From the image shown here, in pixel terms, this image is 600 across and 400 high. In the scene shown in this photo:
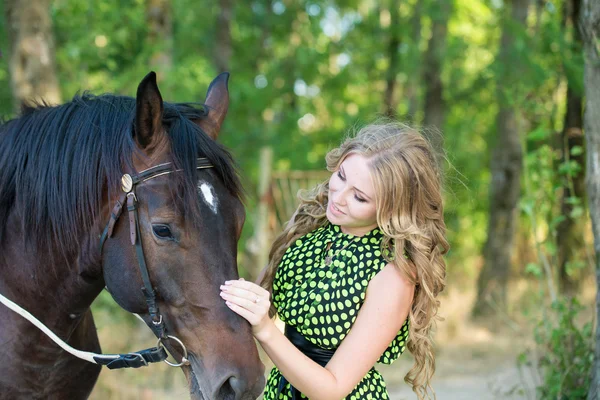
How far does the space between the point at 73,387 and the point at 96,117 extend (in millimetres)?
1106

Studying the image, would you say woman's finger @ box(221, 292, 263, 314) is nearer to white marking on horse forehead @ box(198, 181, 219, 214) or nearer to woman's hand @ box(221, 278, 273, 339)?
woman's hand @ box(221, 278, 273, 339)

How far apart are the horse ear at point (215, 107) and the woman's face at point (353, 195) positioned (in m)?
0.55

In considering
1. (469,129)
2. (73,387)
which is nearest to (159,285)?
(73,387)

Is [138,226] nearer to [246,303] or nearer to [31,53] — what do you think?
[246,303]

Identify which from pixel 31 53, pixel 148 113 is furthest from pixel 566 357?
pixel 31 53

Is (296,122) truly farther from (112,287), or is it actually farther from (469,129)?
(112,287)

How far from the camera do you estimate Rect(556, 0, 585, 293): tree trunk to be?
4938 millimetres

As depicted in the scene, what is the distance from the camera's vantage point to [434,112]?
882cm

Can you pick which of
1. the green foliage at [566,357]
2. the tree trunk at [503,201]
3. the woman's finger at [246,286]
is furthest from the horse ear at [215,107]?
the tree trunk at [503,201]

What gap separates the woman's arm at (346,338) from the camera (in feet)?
6.08

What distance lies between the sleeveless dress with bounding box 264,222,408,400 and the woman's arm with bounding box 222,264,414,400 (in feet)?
0.19

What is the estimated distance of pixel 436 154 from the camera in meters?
2.25

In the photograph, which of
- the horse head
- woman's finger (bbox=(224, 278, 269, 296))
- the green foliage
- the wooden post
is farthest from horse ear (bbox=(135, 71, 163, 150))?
the wooden post

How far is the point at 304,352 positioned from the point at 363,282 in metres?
0.36
